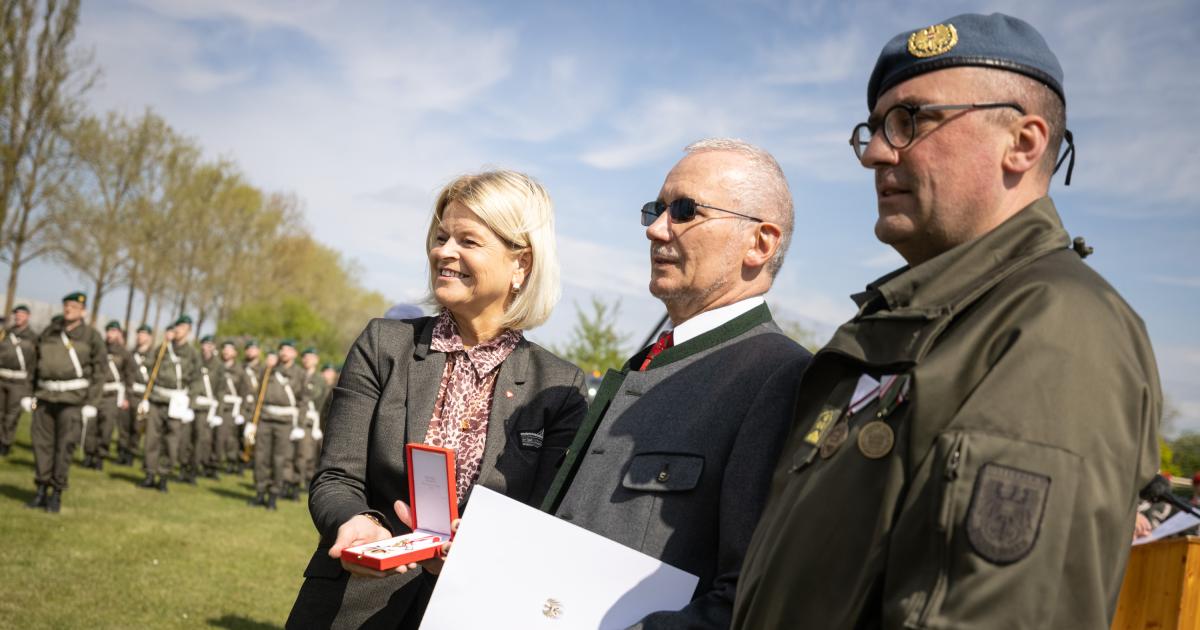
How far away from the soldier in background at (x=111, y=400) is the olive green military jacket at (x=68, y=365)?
2.87 meters

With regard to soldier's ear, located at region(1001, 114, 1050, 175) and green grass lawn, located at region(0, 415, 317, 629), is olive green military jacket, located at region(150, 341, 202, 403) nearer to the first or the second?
green grass lawn, located at region(0, 415, 317, 629)

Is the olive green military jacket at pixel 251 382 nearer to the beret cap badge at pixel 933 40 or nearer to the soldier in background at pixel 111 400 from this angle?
the soldier in background at pixel 111 400

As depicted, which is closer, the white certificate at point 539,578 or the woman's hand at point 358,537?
the white certificate at point 539,578

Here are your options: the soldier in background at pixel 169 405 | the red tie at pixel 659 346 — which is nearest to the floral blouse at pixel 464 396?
the red tie at pixel 659 346

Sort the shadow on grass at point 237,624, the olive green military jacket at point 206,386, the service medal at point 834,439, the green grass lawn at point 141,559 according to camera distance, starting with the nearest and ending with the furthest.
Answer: the service medal at point 834,439, the green grass lawn at point 141,559, the shadow on grass at point 237,624, the olive green military jacket at point 206,386

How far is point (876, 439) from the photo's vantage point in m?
1.44

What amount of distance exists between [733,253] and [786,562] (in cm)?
111

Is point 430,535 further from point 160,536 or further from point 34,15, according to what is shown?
point 34,15

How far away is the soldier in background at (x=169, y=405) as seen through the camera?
14617mm

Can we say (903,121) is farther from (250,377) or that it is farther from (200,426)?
(250,377)

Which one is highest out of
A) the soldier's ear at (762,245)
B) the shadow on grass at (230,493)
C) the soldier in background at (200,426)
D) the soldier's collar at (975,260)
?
the soldier's ear at (762,245)

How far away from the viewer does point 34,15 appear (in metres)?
26.4

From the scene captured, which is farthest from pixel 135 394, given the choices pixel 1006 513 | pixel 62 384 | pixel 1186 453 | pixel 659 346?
pixel 1186 453

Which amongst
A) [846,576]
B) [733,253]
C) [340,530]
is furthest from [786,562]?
[340,530]
